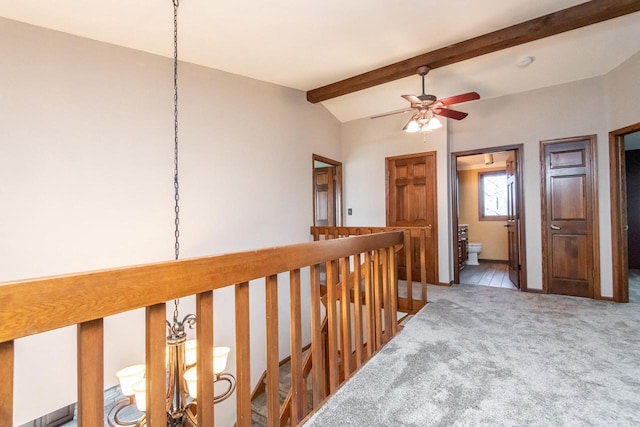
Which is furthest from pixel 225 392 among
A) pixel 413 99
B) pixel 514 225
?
pixel 514 225

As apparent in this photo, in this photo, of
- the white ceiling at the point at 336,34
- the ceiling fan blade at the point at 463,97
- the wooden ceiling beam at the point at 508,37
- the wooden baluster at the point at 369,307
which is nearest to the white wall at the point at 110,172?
the white ceiling at the point at 336,34

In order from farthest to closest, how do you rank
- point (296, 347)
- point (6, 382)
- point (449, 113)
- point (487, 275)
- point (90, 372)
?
point (487, 275)
point (449, 113)
point (296, 347)
point (90, 372)
point (6, 382)

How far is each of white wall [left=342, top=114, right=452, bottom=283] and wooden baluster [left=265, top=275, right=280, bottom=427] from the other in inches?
144

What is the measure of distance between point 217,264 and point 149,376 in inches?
16.1

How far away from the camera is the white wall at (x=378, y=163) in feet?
14.5

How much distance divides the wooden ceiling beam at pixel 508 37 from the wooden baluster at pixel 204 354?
3.35m

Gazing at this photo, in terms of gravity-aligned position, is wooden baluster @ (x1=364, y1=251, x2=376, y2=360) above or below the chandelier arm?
above

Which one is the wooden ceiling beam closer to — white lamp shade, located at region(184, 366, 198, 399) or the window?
white lamp shade, located at region(184, 366, 198, 399)

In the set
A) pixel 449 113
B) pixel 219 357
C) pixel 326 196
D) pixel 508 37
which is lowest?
pixel 219 357

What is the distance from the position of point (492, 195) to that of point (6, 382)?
7.80 meters

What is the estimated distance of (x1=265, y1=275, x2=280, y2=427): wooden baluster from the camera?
4.46 feet

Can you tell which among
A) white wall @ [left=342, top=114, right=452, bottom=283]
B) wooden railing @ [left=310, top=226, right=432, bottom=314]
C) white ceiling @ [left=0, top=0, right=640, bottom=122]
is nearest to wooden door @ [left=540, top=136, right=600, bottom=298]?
white ceiling @ [left=0, top=0, right=640, bottom=122]

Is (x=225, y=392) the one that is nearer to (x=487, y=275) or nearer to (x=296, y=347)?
(x=296, y=347)

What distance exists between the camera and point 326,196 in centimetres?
566
